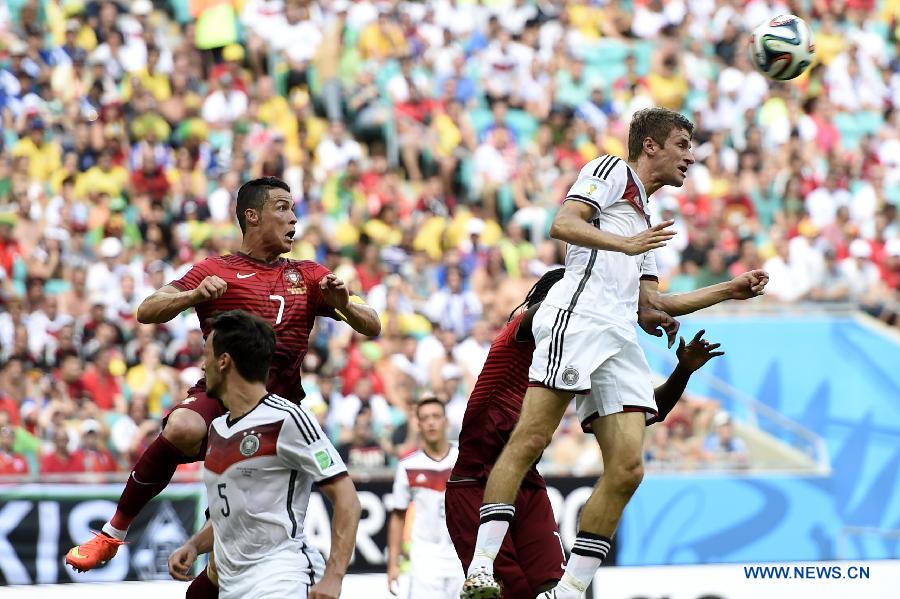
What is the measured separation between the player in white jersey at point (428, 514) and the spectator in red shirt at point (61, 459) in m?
3.75

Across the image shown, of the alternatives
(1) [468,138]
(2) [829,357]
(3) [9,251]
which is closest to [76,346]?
(3) [9,251]

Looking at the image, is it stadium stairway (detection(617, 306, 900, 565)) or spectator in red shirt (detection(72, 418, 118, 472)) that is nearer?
spectator in red shirt (detection(72, 418, 118, 472))

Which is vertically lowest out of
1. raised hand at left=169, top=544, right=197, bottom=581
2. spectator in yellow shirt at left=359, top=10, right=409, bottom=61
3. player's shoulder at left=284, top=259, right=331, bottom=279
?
raised hand at left=169, top=544, right=197, bottom=581

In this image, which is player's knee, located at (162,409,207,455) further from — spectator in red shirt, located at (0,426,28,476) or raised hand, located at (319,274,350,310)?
spectator in red shirt, located at (0,426,28,476)

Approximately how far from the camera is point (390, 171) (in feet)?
67.8

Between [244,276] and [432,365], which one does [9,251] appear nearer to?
[432,365]

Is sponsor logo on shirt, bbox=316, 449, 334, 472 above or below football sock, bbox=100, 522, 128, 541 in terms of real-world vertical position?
above

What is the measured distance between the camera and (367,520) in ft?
44.7

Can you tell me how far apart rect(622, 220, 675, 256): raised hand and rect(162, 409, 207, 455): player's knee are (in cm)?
246

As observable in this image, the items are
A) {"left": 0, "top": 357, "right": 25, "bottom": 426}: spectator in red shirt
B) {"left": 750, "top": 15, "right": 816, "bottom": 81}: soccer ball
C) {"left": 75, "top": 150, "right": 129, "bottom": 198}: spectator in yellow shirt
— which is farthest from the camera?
{"left": 75, "top": 150, "right": 129, "bottom": 198}: spectator in yellow shirt

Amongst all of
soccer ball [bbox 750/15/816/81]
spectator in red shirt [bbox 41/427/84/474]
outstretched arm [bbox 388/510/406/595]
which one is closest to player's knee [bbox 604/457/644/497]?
soccer ball [bbox 750/15/816/81]

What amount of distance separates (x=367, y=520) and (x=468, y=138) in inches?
350

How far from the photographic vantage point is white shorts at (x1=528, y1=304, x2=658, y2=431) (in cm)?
788

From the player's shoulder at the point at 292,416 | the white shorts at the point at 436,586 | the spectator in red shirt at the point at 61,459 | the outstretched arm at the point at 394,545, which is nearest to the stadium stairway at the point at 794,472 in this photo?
the outstretched arm at the point at 394,545
